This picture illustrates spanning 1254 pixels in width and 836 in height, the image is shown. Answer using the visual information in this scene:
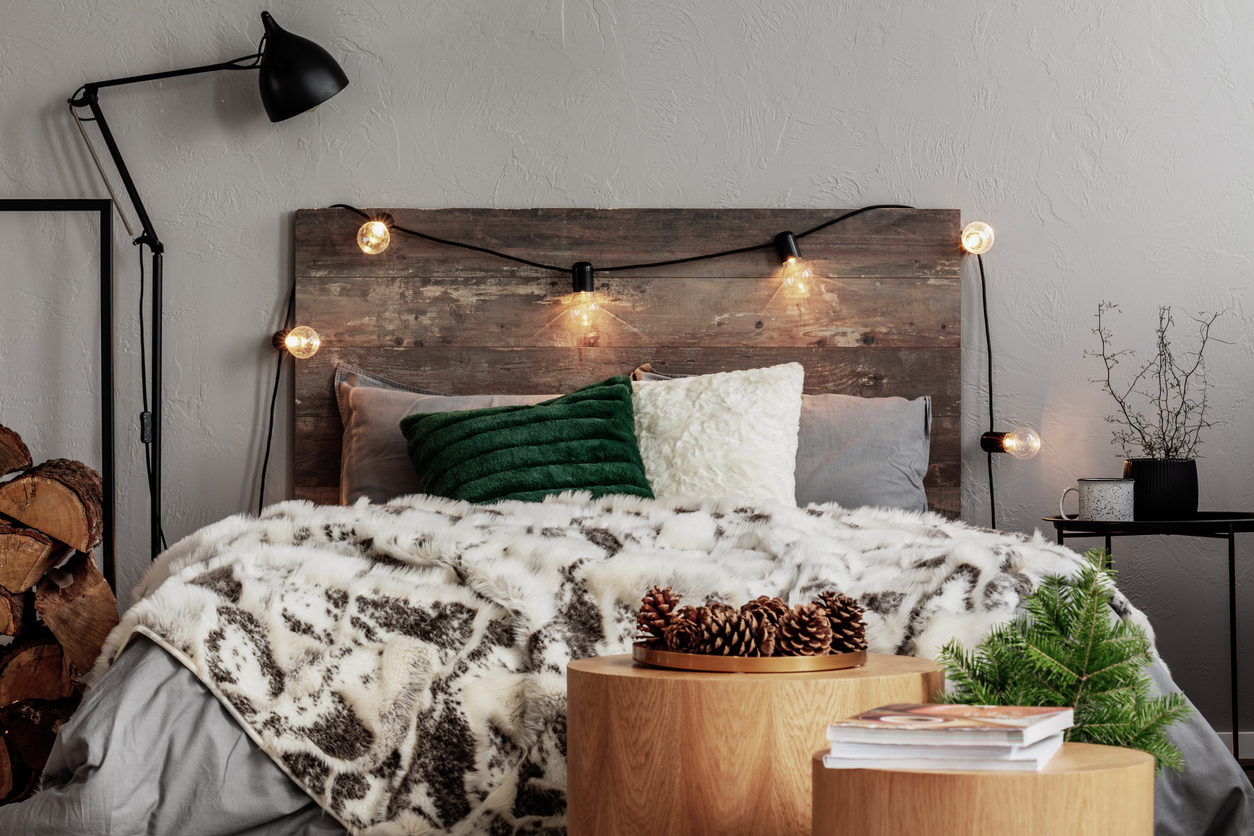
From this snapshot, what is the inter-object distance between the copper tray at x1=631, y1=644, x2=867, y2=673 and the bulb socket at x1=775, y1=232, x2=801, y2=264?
6.51ft

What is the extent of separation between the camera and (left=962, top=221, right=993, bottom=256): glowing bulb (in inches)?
114

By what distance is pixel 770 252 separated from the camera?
2.98 meters

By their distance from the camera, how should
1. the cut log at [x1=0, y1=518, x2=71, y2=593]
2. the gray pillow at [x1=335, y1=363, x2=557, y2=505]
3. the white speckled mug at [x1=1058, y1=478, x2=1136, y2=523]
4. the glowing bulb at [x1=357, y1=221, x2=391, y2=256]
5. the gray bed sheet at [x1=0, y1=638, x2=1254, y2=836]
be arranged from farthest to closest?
1. the glowing bulb at [x1=357, y1=221, x2=391, y2=256]
2. the gray pillow at [x1=335, y1=363, x2=557, y2=505]
3. the white speckled mug at [x1=1058, y1=478, x2=1136, y2=523]
4. the cut log at [x1=0, y1=518, x2=71, y2=593]
5. the gray bed sheet at [x1=0, y1=638, x2=1254, y2=836]

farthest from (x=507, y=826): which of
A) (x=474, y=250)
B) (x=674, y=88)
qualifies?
(x=674, y=88)

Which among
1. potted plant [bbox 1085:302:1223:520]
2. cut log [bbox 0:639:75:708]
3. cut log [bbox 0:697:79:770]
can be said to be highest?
potted plant [bbox 1085:302:1223:520]

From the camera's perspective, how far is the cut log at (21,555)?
2.05 meters

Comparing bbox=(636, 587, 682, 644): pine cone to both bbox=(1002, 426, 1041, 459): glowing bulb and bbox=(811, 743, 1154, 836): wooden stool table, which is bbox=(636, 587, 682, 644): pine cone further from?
bbox=(1002, 426, 1041, 459): glowing bulb

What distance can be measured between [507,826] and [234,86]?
2461 millimetres

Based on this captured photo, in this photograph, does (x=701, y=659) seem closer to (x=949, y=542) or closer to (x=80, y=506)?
(x=949, y=542)

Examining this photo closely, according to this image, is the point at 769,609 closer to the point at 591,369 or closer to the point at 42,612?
the point at 42,612

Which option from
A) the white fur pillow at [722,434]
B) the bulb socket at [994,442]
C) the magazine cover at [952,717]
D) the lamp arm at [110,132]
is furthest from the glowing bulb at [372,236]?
the magazine cover at [952,717]

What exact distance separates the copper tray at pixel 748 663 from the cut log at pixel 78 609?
1.55 meters

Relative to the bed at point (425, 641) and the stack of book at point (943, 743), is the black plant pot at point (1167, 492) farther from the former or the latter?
the stack of book at point (943, 743)

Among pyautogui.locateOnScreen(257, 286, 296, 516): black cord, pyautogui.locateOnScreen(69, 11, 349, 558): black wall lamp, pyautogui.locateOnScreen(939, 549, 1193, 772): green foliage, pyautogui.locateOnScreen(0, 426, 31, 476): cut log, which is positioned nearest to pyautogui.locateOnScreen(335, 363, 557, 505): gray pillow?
pyautogui.locateOnScreen(257, 286, 296, 516): black cord
